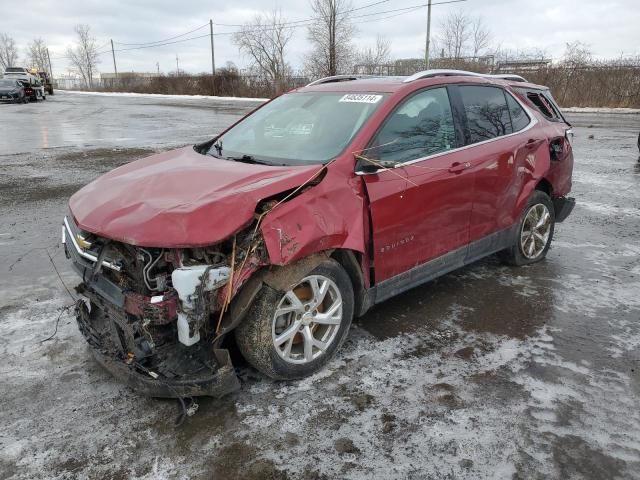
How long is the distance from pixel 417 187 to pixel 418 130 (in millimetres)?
505

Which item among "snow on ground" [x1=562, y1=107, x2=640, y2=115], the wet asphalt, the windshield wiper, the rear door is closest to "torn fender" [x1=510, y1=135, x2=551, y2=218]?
the rear door

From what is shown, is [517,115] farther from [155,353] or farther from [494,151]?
[155,353]

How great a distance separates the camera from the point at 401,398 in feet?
9.93

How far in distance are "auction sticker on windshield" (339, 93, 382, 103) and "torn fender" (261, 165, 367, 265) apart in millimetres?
811

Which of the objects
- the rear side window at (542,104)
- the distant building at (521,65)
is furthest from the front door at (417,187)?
the distant building at (521,65)

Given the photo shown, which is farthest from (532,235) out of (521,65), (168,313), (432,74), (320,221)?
(521,65)

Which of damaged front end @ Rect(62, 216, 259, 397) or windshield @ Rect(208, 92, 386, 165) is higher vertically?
windshield @ Rect(208, 92, 386, 165)

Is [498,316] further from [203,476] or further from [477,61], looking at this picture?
[477,61]

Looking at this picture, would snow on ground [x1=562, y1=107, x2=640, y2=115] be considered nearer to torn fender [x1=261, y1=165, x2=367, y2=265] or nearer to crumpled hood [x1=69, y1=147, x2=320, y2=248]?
torn fender [x1=261, y1=165, x2=367, y2=265]

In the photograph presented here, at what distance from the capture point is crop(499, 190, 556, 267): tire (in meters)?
4.95

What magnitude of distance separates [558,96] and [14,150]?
2871cm

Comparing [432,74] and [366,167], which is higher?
[432,74]

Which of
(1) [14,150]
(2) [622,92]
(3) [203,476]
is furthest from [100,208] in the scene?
(2) [622,92]

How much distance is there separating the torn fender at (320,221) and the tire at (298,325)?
196mm
